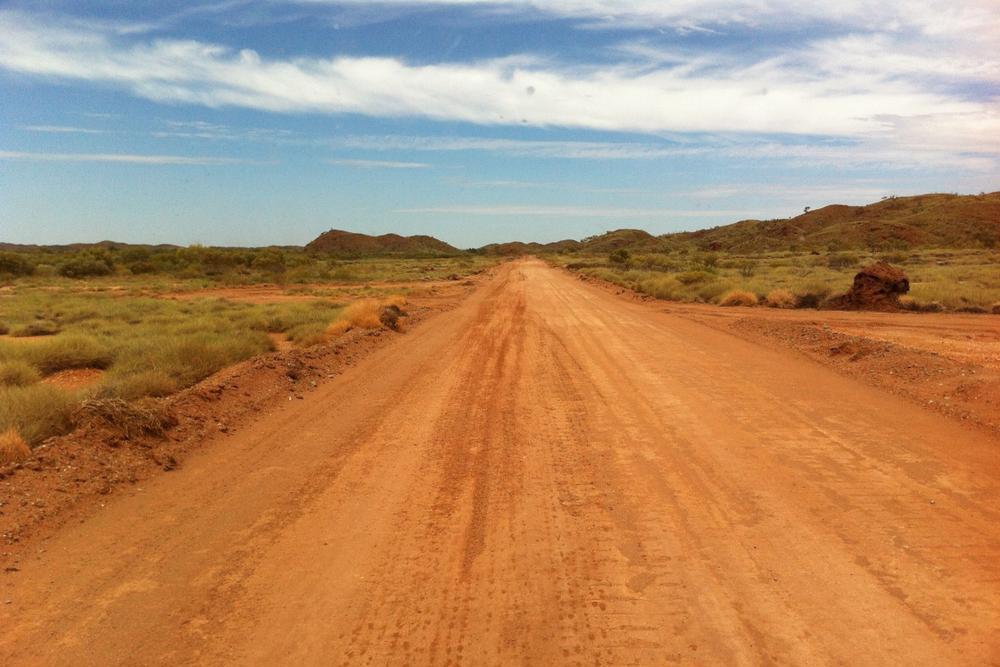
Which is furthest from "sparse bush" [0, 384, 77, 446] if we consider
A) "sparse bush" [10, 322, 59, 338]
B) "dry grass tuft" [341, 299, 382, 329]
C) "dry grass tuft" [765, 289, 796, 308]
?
"dry grass tuft" [765, 289, 796, 308]

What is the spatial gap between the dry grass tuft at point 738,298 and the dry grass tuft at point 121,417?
23893mm

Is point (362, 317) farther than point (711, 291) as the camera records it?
No

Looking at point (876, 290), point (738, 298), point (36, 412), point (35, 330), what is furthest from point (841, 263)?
point (36, 412)

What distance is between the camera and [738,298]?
27922 mm

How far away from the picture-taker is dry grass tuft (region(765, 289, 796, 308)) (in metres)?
26.6

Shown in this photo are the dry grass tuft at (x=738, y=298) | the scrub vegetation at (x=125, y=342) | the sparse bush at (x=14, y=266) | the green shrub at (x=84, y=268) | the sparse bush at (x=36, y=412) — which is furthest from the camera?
the green shrub at (x=84, y=268)

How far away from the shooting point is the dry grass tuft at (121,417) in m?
7.98

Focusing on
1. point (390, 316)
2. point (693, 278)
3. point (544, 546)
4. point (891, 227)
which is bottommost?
point (544, 546)

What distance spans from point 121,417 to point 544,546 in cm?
563

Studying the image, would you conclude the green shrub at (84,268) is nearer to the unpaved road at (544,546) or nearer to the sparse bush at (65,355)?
the sparse bush at (65,355)

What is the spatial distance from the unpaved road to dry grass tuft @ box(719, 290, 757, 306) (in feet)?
60.2

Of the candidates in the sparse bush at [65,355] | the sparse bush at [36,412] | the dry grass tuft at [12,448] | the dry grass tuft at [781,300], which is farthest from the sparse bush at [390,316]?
the dry grass tuft at [781,300]

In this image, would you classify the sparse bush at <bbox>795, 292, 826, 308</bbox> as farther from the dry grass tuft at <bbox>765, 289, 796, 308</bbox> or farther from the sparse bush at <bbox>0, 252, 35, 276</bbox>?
the sparse bush at <bbox>0, 252, 35, 276</bbox>

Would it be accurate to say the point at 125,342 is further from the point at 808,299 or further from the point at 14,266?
the point at 14,266
